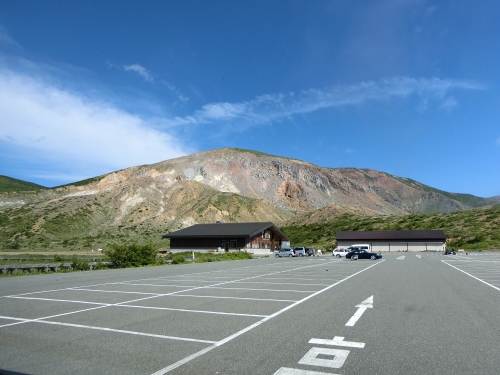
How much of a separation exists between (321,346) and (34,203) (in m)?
113

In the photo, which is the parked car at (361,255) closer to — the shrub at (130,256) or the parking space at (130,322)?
the shrub at (130,256)

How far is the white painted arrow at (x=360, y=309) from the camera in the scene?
8.52 metres

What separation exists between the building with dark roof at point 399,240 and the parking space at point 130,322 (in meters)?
69.2

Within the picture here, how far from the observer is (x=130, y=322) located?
338 inches

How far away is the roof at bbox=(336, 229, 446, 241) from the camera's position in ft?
249

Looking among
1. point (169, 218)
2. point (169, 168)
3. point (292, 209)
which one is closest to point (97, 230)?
point (169, 218)

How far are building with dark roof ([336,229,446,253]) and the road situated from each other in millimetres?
68242

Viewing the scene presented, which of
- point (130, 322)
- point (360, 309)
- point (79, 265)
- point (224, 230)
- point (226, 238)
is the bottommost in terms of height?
point (360, 309)

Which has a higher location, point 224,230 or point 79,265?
point 224,230

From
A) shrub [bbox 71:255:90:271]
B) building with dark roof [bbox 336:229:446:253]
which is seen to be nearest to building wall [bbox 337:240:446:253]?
building with dark roof [bbox 336:229:446:253]

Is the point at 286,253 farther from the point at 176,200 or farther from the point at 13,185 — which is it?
the point at 13,185

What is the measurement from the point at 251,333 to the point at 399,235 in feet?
256

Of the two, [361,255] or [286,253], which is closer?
[361,255]

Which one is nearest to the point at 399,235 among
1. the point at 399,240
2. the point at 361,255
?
the point at 399,240
